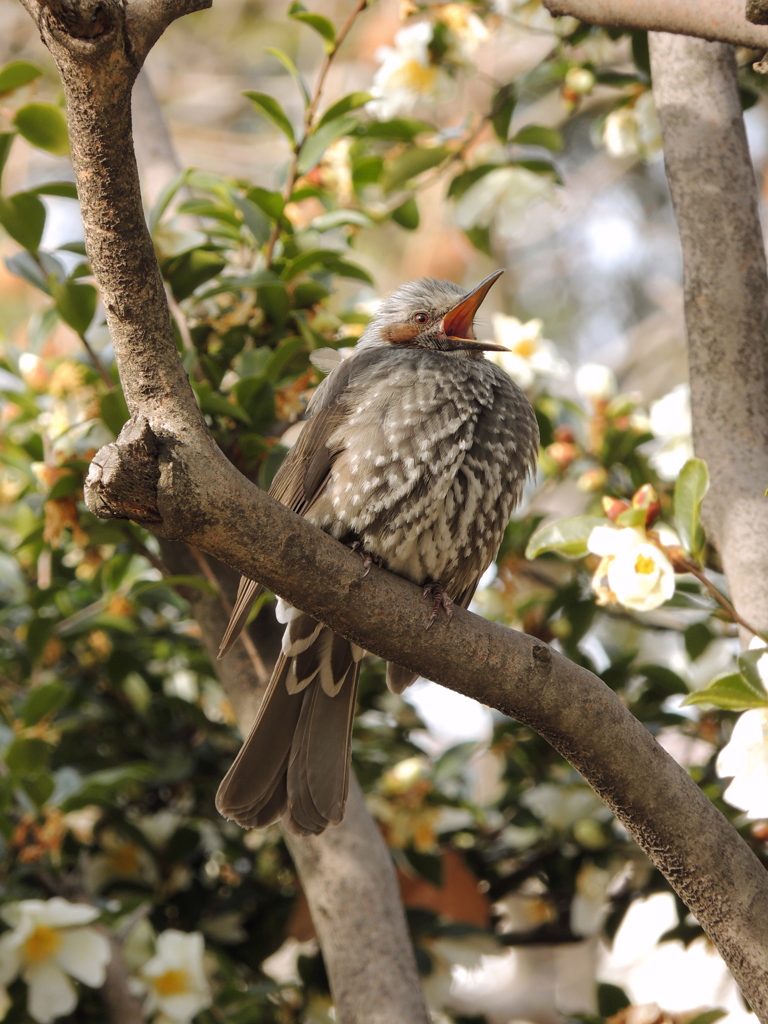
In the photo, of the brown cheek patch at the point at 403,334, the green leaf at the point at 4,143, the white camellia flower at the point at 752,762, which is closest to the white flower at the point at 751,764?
the white camellia flower at the point at 752,762

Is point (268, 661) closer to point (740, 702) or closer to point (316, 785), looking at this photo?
point (316, 785)

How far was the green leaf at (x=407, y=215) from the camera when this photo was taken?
2.62m

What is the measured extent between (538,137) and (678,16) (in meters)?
0.77

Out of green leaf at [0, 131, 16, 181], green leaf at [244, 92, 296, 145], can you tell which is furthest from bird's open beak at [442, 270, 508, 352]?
green leaf at [0, 131, 16, 181]

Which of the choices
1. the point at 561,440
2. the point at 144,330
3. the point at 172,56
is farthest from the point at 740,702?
the point at 172,56

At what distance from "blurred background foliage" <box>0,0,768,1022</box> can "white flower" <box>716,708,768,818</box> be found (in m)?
0.48

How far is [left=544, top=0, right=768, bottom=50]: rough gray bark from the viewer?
5.77ft

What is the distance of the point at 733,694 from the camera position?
1471 millimetres

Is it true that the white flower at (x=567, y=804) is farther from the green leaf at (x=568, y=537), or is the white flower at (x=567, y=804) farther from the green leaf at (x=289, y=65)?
the green leaf at (x=289, y=65)

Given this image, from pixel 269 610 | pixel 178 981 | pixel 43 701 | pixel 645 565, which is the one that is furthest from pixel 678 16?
pixel 178 981

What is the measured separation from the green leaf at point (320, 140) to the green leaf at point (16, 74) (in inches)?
22.5

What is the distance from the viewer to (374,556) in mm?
2043

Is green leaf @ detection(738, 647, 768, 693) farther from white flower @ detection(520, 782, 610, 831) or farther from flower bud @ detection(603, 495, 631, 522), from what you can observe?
white flower @ detection(520, 782, 610, 831)

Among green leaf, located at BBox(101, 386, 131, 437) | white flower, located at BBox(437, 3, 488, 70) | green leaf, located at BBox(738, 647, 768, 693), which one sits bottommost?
green leaf, located at BBox(738, 647, 768, 693)
